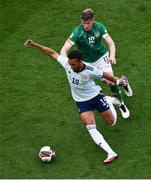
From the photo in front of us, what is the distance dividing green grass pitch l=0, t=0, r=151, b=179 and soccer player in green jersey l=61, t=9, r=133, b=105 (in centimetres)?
118

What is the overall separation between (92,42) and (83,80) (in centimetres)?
113

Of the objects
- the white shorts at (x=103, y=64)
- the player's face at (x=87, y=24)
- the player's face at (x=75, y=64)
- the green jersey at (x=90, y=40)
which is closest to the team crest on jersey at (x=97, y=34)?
the green jersey at (x=90, y=40)

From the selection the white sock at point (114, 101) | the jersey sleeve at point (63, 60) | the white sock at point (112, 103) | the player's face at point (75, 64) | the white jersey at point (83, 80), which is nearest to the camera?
the player's face at point (75, 64)

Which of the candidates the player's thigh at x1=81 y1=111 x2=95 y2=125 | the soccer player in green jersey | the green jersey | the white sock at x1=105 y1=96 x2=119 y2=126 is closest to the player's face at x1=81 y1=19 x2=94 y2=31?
the soccer player in green jersey

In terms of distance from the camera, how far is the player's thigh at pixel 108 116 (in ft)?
38.8

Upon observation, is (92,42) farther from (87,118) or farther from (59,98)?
(59,98)

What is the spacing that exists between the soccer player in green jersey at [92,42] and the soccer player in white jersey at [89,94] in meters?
0.35

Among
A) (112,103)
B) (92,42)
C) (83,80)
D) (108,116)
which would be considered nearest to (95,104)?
(108,116)

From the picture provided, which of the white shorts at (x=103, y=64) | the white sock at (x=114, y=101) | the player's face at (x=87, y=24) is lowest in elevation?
the white sock at (x=114, y=101)

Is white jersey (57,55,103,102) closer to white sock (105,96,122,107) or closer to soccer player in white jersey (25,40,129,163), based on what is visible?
soccer player in white jersey (25,40,129,163)

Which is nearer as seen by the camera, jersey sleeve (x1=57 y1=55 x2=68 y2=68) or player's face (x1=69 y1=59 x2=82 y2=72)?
player's face (x1=69 y1=59 x2=82 y2=72)

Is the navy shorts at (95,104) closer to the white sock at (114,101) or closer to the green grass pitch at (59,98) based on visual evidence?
the white sock at (114,101)

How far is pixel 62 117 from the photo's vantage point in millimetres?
12820

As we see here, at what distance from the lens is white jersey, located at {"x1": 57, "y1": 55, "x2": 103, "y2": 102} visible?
11250 millimetres
